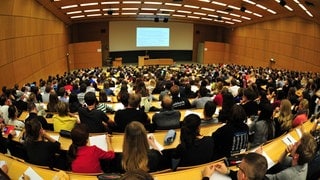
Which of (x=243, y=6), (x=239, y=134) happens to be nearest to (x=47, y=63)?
(x=243, y=6)

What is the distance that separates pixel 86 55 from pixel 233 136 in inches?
1023

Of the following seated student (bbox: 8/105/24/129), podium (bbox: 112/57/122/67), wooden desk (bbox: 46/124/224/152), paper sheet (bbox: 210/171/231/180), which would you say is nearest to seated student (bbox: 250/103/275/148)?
wooden desk (bbox: 46/124/224/152)

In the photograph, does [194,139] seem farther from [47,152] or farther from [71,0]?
[71,0]

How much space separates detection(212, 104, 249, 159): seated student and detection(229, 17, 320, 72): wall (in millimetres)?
18815

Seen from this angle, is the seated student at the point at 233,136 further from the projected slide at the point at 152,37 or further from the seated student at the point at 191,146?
the projected slide at the point at 152,37

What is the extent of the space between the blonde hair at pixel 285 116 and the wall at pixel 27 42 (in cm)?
1090

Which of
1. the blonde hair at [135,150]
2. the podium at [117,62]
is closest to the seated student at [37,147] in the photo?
the blonde hair at [135,150]

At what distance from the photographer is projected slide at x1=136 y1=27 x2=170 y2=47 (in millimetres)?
30922

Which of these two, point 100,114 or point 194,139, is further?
point 100,114

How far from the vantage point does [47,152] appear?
3.78m

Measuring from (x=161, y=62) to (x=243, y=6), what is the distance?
13.1 metres

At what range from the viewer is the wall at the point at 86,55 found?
1093 inches

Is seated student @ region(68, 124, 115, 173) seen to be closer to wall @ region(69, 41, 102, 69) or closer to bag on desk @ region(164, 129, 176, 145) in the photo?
bag on desk @ region(164, 129, 176, 145)

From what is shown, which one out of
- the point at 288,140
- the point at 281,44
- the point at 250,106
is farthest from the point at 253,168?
the point at 281,44
